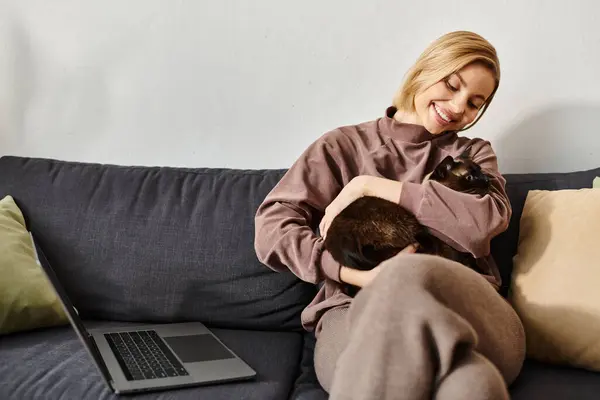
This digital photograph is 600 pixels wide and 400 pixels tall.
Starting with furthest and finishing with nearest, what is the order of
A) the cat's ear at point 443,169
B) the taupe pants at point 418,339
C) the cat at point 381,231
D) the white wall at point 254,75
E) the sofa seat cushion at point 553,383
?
A: 1. the white wall at point 254,75
2. the cat's ear at point 443,169
3. the cat at point 381,231
4. the sofa seat cushion at point 553,383
5. the taupe pants at point 418,339

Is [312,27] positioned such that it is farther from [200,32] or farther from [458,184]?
[458,184]

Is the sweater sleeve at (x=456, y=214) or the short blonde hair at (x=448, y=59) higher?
the short blonde hair at (x=448, y=59)

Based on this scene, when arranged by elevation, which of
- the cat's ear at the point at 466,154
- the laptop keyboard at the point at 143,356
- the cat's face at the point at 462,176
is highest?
the cat's ear at the point at 466,154

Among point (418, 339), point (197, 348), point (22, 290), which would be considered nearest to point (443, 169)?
point (418, 339)

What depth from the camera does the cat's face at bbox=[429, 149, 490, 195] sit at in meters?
1.38

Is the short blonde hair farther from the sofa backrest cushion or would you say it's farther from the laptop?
the laptop

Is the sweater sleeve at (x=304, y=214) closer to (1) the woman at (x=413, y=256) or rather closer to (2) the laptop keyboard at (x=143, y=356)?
(1) the woman at (x=413, y=256)

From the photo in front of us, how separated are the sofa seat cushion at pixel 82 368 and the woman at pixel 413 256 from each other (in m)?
0.11

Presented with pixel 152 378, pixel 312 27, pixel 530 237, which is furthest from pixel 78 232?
pixel 530 237

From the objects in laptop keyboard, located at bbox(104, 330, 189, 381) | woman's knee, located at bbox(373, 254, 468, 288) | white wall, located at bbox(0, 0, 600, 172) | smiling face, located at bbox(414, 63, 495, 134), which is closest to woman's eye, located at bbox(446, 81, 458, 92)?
smiling face, located at bbox(414, 63, 495, 134)

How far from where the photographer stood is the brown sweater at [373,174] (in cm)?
134

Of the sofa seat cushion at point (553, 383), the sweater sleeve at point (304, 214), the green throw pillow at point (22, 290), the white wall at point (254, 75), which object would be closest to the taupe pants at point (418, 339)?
the sofa seat cushion at point (553, 383)

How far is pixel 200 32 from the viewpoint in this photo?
201cm

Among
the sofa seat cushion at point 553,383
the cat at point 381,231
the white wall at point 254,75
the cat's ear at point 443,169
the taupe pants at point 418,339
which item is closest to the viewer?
the taupe pants at point 418,339
